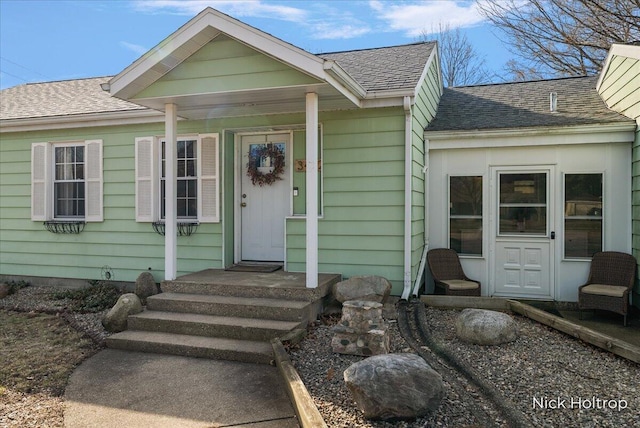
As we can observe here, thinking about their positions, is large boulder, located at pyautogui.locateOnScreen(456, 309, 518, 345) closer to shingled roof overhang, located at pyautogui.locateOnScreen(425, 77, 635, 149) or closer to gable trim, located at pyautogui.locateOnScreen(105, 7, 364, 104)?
gable trim, located at pyautogui.locateOnScreen(105, 7, 364, 104)

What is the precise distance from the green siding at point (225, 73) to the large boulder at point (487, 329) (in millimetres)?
3031

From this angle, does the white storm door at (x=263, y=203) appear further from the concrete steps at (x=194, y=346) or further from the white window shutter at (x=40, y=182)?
the white window shutter at (x=40, y=182)

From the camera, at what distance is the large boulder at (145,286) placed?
6633 mm

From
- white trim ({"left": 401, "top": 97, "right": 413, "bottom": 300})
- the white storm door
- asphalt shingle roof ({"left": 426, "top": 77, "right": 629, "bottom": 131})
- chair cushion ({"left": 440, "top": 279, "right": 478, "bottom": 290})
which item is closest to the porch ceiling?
the white storm door

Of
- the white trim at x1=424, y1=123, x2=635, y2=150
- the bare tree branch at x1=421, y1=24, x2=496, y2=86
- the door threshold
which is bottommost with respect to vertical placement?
the door threshold

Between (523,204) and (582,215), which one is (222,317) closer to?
(523,204)

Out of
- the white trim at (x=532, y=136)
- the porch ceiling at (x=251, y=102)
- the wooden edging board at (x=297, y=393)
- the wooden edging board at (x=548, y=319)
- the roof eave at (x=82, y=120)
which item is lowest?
the wooden edging board at (x=297, y=393)

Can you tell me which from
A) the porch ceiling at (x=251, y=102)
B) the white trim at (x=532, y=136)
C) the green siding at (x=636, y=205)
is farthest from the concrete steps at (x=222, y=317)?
the green siding at (x=636, y=205)

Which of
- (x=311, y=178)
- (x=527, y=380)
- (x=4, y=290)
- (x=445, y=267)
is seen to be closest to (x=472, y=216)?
(x=445, y=267)

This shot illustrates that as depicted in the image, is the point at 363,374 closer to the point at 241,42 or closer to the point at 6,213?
the point at 241,42

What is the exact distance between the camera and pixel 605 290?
5645 mm

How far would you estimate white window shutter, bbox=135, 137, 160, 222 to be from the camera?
6.94 metres

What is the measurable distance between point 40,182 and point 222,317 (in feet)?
16.4

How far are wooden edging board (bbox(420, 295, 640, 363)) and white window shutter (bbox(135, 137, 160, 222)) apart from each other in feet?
14.6
